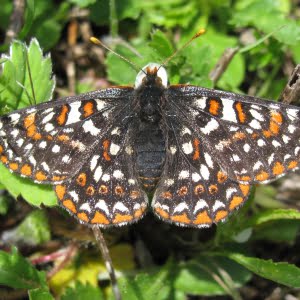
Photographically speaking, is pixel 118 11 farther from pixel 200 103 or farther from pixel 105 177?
pixel 105 177

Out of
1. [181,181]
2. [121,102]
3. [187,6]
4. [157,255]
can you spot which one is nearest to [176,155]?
[181,181]

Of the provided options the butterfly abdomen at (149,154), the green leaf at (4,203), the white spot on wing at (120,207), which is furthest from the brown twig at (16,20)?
the white spot on wing at (120,207)

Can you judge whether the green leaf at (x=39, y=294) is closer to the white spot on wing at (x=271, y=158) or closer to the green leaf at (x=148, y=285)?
the green leaf at (x=148, y=285)

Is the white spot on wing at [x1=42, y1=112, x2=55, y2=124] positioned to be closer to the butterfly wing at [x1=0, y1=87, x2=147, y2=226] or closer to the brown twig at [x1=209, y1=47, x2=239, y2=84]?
the butterfly wing at [x1=0, y1=87, x2=147, y2=226]

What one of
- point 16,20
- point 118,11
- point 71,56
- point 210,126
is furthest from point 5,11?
point 210,126

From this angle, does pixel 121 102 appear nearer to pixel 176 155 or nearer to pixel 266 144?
pixel 176 155

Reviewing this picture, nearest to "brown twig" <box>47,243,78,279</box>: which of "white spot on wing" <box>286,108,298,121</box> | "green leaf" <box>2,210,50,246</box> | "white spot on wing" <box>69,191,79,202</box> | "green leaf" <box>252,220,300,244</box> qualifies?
"green leaf" <box>2,210,50,246</box>
